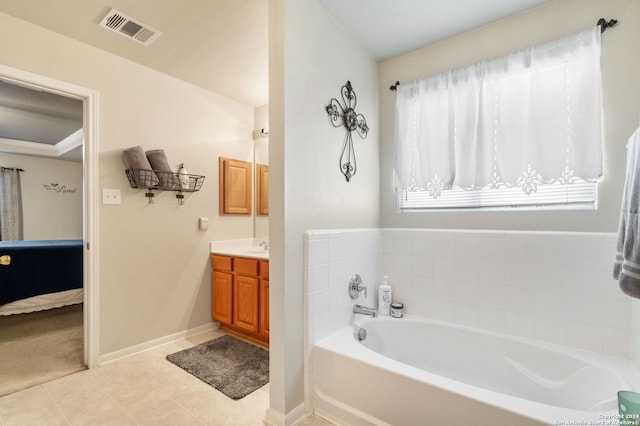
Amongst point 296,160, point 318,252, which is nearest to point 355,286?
point 318,252

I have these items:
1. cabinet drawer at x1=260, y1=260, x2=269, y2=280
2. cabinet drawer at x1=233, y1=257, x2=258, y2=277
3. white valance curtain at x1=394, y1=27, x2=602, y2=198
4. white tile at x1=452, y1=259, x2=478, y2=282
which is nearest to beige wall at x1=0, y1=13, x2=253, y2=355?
cabinet drawer at x1=233, y1=257, x2=258, y2=277

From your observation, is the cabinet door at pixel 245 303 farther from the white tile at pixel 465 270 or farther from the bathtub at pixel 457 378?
the white tile at pixel 465 270

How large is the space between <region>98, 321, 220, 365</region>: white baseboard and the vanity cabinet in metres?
0.13

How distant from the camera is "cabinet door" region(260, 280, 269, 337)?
2.42m

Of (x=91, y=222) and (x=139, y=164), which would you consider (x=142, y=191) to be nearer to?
(x=139, y=164)

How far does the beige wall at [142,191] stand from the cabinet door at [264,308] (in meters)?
0.80

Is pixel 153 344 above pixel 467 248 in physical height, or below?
below

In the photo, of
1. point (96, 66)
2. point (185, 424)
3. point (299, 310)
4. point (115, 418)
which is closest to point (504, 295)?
point (299, 310)

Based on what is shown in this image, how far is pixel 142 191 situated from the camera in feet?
8.07

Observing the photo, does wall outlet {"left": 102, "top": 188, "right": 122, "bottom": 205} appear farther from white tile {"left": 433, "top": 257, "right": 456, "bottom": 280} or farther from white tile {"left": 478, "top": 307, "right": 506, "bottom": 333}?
white tile {"left": 478, "top": 307, "right": 506, "bottom": 333}

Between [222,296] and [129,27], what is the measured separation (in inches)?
89.7

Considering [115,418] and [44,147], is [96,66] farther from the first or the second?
[44,147]

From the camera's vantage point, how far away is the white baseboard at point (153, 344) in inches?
88.0

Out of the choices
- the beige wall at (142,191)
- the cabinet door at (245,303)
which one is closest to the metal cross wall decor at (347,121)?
the cabinet door at (245,303)
